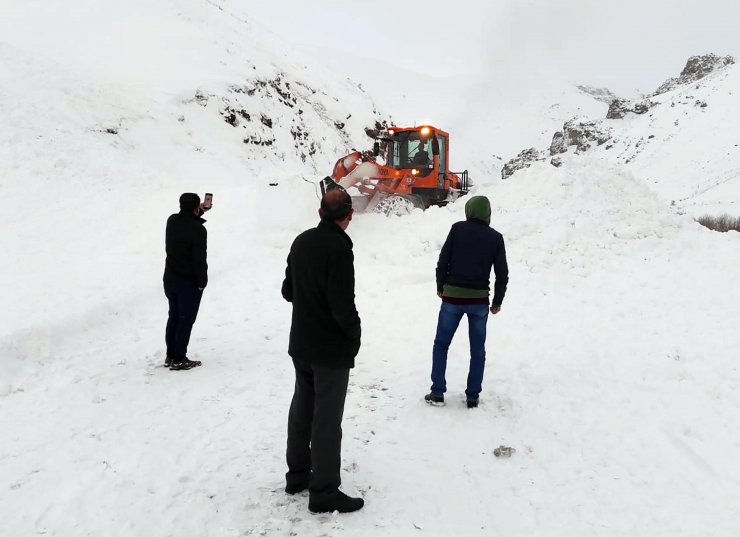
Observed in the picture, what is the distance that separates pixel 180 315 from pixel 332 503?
3.84 metres

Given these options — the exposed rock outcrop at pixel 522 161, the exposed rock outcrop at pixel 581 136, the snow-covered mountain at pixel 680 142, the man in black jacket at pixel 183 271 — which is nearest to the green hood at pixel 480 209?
the man in black jacket at pixel 183 271

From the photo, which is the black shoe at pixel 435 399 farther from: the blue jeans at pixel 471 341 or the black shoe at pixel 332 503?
the black shoe at pixel 332 503

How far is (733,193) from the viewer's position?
86.5 ft

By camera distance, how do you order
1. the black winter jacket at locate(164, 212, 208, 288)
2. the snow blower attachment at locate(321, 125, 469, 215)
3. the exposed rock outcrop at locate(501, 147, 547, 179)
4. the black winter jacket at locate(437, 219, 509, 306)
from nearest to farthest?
the black winter jacket at locate(437, 219, 509, 306) < the black winter jacket at locate(164, 212, 208, 288) < the snow blower attachment at locate(321, 125, 469, 215) < the exposed rock outcrop at locate(501, 147, 547, 179)

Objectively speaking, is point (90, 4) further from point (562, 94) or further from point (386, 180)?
point (562, 94)

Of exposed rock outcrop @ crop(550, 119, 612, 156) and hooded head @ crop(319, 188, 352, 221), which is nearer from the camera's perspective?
hooded head @ crop(319, 188, 352, 221)

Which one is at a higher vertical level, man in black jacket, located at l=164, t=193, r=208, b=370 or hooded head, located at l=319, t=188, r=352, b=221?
hooded head, located at l=319, t=188, r=352, b=221

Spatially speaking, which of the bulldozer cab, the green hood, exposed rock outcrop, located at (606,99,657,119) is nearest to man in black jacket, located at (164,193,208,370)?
the green hood

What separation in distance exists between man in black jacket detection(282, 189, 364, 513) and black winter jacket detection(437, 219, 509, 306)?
2.15 metres

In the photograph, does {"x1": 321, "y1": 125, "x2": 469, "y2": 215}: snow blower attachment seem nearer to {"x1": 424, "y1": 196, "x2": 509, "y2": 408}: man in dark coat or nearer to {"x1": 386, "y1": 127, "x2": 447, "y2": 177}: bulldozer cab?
{"x1": 386, "y1": 127, "x2": 447, "y2": 177}: bulldozer cab

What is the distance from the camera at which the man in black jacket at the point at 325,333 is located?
3559mm

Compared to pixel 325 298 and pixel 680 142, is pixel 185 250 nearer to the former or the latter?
pixel 325 298

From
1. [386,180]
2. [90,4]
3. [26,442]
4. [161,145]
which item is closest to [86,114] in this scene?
[161,145]

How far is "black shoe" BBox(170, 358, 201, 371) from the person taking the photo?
6.67 meters
